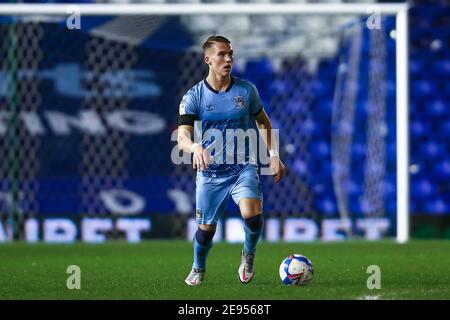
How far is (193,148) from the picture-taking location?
5961 millimetres

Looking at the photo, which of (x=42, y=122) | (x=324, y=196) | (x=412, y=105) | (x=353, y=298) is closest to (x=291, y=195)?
(x=324, y=196)

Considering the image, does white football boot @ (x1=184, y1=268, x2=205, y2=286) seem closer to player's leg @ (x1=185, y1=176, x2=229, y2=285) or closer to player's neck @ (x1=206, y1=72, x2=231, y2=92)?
player's leg @ (x1=185, y1=176, x2=229, y2=285)

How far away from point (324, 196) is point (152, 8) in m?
3.60

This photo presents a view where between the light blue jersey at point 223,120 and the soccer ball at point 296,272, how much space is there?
650mm

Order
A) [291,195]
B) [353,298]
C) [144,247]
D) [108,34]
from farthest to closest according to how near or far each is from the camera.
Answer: [291,195] < [108,34] < [144,247] < [353,298]

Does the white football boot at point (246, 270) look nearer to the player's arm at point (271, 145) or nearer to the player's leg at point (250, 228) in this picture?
the player's leg at point (250, 228)

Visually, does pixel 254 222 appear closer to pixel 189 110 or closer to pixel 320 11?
pixel 189 110

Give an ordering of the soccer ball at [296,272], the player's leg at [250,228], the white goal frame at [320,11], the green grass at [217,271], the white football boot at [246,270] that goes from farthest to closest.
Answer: the white goal frame at [320,11] < the white football boot at [246,270] < the player's leg at [250,228] < the soccer ball at [296,272] < the green grass at [217,271]

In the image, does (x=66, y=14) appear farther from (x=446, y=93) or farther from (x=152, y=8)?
(x=446, y=93)

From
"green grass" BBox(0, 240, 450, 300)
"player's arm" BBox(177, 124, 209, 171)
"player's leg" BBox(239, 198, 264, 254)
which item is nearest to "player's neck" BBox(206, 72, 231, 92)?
"player's arm" BBox(177, 124, 209, 171)

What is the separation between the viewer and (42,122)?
514 inches

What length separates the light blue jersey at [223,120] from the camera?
20.7 feet

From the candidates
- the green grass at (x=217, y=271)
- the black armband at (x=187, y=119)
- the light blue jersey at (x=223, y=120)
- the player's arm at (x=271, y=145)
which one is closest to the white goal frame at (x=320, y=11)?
the green grass at (x=217, y=271)

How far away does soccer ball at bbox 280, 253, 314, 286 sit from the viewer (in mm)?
6168
